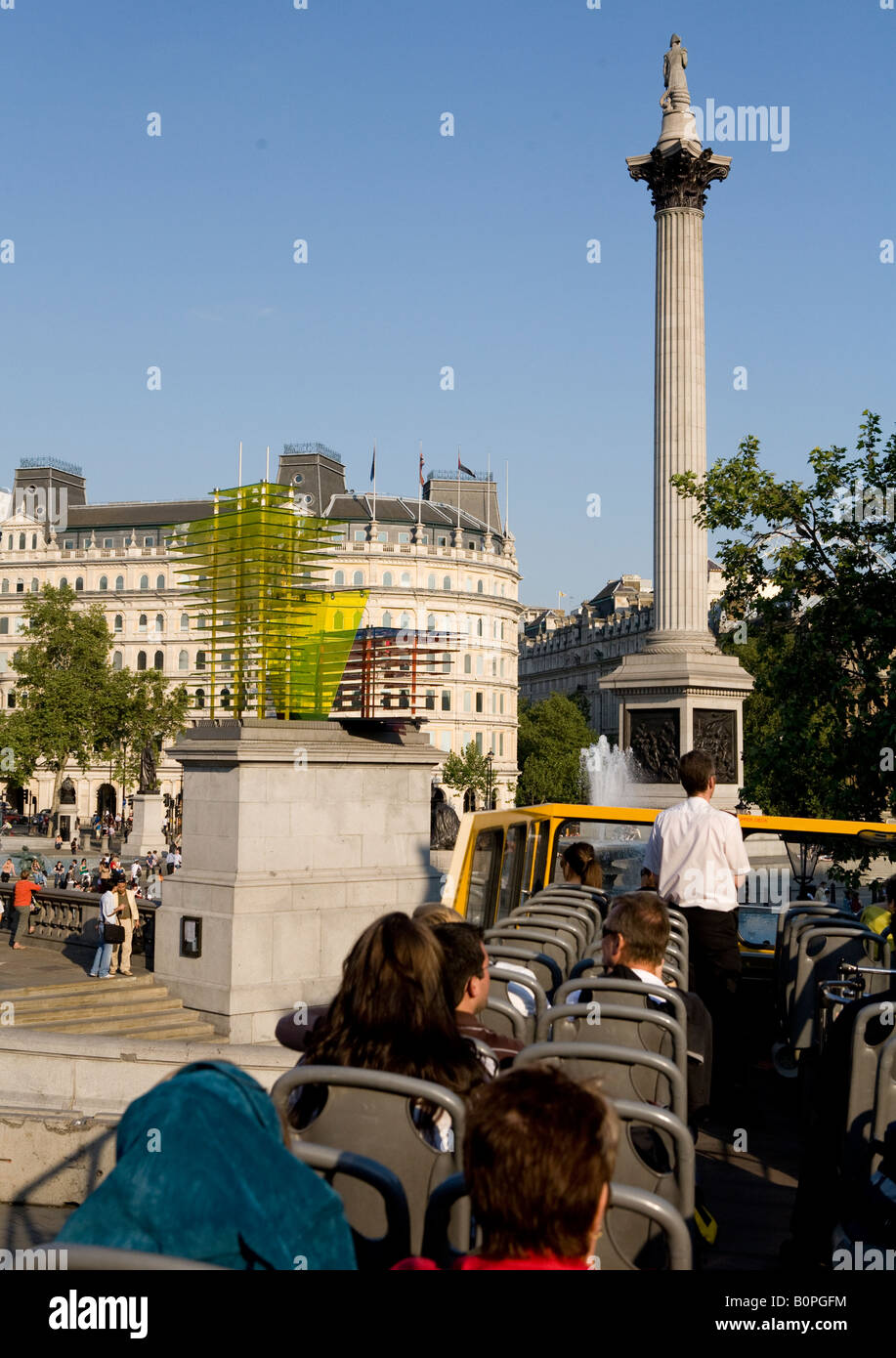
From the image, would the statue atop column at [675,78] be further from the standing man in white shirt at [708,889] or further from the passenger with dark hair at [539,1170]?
the passenger with dark hair at [539,1170]

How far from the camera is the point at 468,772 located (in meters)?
99.4

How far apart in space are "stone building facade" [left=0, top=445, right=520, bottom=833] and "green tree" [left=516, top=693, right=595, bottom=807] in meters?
2.83

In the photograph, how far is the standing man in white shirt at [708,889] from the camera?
7984mm

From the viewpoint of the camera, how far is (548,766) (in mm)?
112000

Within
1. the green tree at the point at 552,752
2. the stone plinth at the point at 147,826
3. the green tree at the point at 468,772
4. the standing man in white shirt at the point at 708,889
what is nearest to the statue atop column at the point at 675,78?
the standing man in white shirt at the point at 708,889

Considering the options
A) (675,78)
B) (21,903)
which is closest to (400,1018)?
(21,903)

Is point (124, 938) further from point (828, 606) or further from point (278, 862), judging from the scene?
point (828, 606)

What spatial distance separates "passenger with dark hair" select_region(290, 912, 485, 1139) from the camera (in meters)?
3.96

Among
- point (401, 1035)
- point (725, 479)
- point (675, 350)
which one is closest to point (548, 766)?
point (675, 350)

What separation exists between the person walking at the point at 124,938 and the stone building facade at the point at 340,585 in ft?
281

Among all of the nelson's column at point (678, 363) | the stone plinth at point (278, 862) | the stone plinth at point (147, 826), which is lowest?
the stone plinth at point (147, 826)

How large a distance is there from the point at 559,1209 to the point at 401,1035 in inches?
59.8
